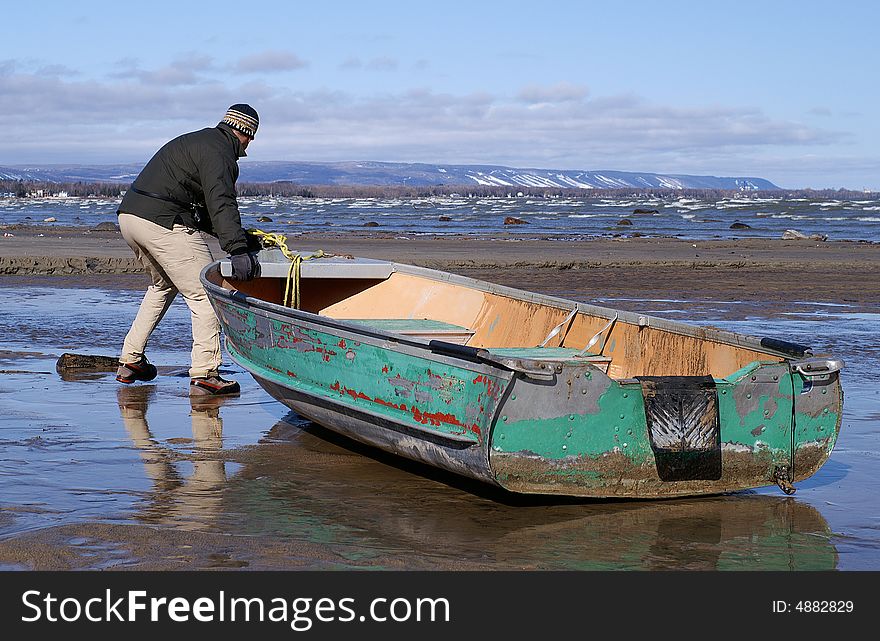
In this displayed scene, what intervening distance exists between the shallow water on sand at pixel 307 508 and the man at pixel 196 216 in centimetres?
52

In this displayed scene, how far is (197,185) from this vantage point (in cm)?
820

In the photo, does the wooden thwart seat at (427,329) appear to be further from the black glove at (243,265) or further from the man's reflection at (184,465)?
the man's reflection at (184,465)

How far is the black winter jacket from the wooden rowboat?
1161 mm

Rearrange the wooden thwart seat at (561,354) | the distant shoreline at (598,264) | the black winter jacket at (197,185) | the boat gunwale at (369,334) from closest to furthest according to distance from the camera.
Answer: the boat gunwale at (369,334) < the wooden thwart seat at (561,354) < the black winter jacket at (197,185) < the distant shoreline at (598,264)

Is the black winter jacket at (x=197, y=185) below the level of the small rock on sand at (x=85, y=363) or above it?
above

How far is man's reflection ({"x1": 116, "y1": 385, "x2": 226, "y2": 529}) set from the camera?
5414mm

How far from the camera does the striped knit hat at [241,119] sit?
8234 millimetres

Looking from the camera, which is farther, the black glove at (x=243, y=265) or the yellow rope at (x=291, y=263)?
the yellow rope at (x=291, y=263)

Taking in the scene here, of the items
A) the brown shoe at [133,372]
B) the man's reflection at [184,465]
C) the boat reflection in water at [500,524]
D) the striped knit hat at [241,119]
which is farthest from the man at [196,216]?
the boat reflection in water at [500,524]

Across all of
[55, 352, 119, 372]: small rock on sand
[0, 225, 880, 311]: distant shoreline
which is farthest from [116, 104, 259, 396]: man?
[0, 225, 880, 311]: distant shoreline

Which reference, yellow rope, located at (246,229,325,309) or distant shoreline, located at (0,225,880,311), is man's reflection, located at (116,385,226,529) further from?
distant shoreline, located at (0,225,880,311)

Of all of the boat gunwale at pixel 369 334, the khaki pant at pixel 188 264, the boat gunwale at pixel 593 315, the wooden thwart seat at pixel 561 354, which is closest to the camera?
the boat gunwale at pixel 369 334
